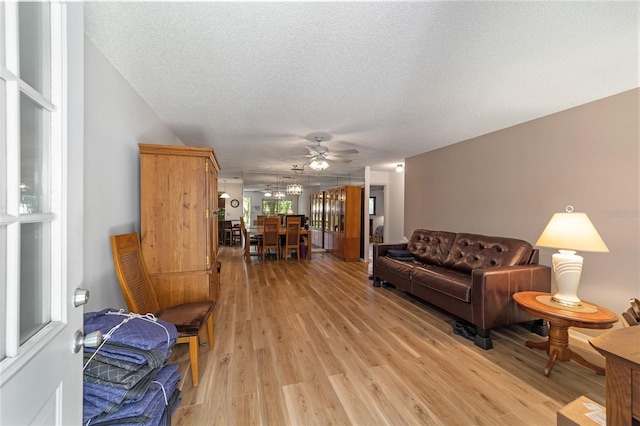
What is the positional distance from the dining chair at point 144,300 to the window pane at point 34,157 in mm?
1204

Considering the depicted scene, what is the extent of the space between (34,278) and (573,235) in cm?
311

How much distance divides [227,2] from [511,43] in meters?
1.84

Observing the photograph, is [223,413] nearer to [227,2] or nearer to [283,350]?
[283,350]

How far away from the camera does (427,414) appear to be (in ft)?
5.16

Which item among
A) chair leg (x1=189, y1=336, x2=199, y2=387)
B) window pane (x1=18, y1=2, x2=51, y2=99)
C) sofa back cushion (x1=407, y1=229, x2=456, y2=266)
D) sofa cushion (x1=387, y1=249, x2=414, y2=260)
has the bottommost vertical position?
chair leg (x1=189, y1=336, x2=199, y2=387)

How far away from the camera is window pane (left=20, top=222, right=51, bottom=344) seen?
25.0 inches

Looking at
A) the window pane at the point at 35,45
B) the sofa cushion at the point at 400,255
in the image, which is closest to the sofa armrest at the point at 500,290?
the sofa cushion at the point at 400,255

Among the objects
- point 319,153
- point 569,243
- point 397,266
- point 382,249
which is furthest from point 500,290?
point 319,153

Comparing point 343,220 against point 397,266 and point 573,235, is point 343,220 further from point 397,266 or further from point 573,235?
point 573,235

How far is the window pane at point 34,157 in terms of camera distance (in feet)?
2.09

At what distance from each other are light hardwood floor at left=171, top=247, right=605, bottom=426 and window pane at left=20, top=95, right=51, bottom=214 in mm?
1534

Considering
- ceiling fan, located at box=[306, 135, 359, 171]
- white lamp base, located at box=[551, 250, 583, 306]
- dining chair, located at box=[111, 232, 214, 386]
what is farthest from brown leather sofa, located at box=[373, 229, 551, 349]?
dining chair, located at box=[111, 232, 214, 386]

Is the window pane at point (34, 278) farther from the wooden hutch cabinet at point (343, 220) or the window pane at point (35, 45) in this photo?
the wooden hutch cabinet at point (343, 220)

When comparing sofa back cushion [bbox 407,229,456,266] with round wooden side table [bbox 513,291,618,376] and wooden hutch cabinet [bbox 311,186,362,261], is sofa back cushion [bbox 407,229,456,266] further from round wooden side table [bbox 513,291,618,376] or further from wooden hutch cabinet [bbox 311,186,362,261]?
wooden hutch cabinet [bbox 311,186,362,261]
